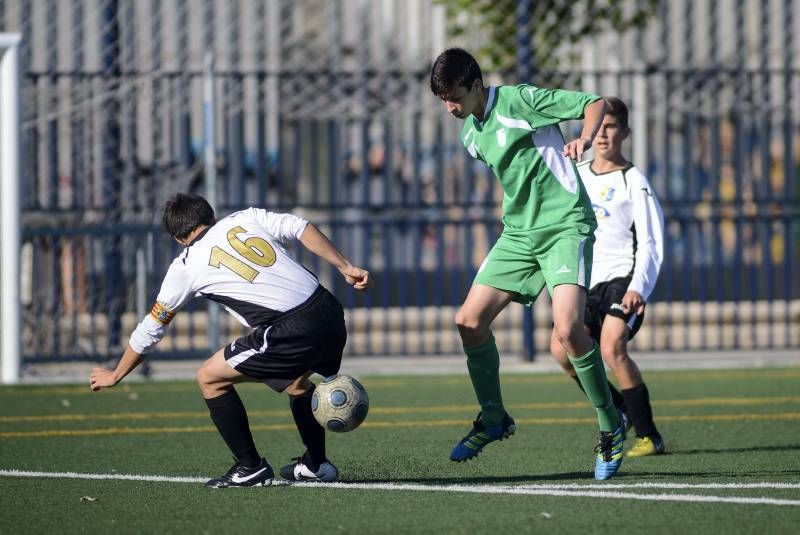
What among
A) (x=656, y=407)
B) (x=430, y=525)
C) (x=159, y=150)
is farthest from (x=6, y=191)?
(x=430, y=525)

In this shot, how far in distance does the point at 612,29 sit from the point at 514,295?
10.3 m

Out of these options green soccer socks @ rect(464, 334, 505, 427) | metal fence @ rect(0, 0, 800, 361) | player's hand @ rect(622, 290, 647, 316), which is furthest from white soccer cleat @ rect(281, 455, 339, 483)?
metal fence @ rect(0, 0, 800, 361)

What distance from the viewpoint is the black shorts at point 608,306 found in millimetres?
8062

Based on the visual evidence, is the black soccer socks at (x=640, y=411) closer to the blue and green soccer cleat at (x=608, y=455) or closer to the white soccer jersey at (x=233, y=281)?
the blue and green soccer cleat at (x=608, y=455)

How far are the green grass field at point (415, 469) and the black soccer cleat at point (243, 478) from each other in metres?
0.10

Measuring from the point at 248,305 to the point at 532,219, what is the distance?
1434 millimetres

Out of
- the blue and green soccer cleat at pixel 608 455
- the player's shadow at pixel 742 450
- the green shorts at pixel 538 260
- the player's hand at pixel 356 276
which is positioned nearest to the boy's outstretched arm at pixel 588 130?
the green shorts at pixel 538 260

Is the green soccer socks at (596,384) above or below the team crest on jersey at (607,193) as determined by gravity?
below

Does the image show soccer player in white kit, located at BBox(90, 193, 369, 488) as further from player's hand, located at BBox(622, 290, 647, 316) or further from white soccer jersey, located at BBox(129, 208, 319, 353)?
player's hand, located at BBox(622, 290, 647, 316)

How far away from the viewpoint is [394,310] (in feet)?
48.6

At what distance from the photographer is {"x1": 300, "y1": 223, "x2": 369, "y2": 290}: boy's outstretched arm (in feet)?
21.4

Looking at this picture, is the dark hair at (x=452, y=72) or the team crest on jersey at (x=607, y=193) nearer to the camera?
the dark hair at (x=452, y=72)

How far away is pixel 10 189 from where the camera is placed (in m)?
12.2

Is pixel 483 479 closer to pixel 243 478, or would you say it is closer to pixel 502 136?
pixel 243 478
